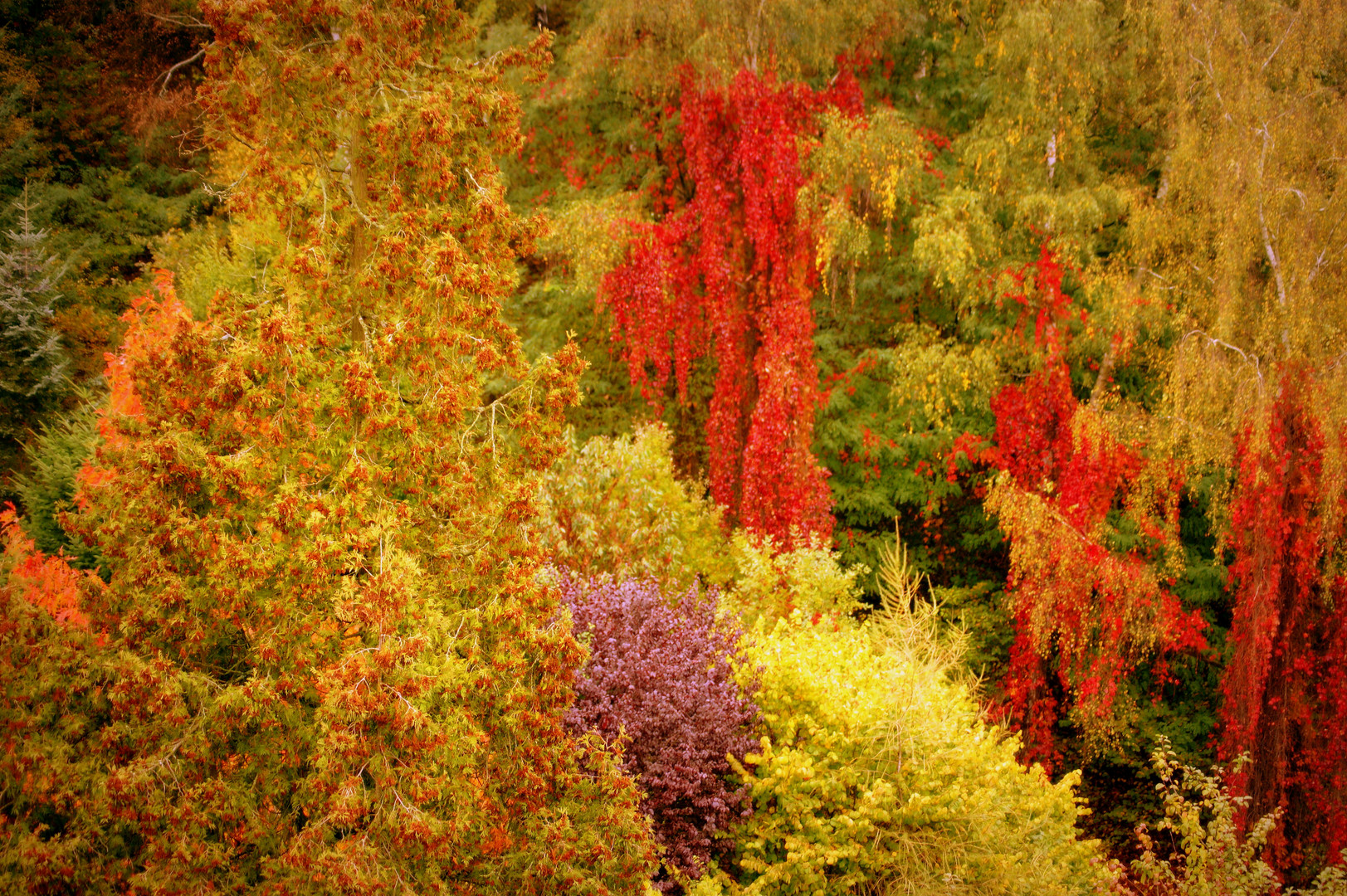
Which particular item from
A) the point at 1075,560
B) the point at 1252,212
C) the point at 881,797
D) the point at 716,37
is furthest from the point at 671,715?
the point at 1252,212

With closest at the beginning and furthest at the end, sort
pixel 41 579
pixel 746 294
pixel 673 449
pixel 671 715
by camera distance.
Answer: pixel 671 715, pixel 41 579, pixel 746 294, pixel 673 449

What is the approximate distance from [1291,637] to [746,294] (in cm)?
699

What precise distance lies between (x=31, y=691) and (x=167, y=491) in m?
1.48

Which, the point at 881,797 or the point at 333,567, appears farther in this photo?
the point at 881,797

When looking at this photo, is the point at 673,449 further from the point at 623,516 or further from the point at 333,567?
the point at 333,567

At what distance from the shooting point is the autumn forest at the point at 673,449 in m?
5.18

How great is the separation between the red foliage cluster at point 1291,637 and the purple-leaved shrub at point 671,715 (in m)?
5.66

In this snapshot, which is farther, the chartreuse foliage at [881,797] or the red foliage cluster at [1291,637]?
the red foliage cluster at [1291,637]

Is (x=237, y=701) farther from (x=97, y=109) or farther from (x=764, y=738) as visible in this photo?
(x=97, y=109)

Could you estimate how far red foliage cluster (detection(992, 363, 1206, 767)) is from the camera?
32.4ft

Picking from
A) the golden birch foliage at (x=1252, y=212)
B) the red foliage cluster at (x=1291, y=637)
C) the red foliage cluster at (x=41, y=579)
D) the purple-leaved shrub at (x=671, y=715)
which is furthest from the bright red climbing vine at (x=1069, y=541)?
the red foliage cluster at (x=41, y=579)

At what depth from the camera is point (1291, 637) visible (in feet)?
30.6

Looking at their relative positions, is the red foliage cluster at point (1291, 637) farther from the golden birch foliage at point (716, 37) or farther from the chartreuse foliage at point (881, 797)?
the golden birch foliage at point (716, 37)

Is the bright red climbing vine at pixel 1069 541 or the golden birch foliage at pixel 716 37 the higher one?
the golden birch foliage at pixel 716 37
